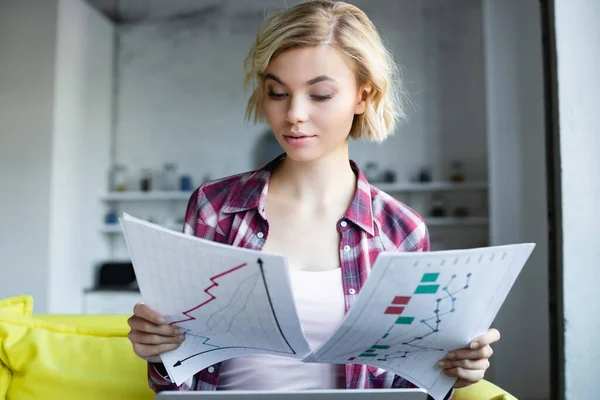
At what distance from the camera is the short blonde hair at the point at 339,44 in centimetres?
93

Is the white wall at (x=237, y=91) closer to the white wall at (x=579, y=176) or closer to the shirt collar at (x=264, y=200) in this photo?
the white wall at (x=579, y=176)

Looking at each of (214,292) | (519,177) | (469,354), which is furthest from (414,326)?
(519,177)

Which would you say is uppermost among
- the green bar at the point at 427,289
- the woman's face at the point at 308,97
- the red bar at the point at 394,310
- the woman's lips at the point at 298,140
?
the woman's face at the point at 308,97

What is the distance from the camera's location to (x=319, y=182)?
3.41 ft

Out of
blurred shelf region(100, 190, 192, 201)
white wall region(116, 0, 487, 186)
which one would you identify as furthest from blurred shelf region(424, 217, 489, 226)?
blurred shelf region(100, 190, 192, 201)

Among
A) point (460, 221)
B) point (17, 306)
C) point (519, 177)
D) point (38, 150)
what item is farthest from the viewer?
point (460, 221)

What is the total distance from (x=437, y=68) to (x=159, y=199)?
233 centimetres

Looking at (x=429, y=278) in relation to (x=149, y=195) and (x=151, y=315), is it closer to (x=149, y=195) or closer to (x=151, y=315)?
(x=151, y=315)

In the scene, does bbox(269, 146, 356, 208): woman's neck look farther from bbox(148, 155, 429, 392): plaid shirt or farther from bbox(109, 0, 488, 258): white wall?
bbox(109, 0, 488, 258): white wall

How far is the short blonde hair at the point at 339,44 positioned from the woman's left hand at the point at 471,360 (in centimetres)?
45

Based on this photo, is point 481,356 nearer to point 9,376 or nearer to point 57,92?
point 9,376

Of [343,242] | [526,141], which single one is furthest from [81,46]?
[343,242]

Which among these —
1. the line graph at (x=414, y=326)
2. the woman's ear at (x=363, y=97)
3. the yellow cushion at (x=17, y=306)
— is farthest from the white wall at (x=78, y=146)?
the line graph at (x=414, y=326)

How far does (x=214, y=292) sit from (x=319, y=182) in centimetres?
42
